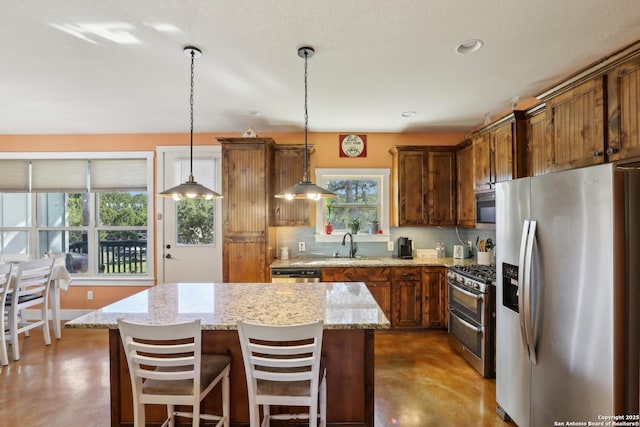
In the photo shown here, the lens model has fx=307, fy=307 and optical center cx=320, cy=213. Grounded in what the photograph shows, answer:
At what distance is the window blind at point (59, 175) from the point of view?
14.4ft

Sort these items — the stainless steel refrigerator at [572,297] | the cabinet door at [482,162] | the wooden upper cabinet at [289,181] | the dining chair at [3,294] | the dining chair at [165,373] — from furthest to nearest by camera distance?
the wooden upper cabinet at [289,181]
the cabinet door at [482,162]
the dining chair at [3,294]
the dining chair at [165,373]
the stainless steel refrigerator at [572,297]

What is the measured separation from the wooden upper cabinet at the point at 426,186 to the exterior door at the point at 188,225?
2.60 meters

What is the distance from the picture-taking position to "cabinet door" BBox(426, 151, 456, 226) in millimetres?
4207

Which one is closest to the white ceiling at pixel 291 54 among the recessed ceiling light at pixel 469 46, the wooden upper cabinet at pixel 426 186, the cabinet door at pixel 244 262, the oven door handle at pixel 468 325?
the recessed ceiling light at pixel 469 46

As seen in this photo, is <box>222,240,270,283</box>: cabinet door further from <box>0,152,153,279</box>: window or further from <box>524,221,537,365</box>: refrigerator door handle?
<box>524,221,537,365</box>: refrigerator door handle

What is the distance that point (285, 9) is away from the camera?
5.76ft

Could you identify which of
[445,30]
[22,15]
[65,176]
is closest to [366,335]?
[445,30]

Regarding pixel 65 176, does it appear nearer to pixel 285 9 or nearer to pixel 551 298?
pixel 285 9

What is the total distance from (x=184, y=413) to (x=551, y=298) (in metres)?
2.27

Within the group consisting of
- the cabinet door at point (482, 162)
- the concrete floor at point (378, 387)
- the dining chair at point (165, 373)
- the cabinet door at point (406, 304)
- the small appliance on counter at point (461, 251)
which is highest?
the cabinet door at point (482, 162)

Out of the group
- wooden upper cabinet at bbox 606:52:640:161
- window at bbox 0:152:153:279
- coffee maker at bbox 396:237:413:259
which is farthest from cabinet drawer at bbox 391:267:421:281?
window at bbox 0:152:153:279

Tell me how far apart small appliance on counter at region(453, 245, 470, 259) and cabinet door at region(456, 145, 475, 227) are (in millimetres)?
366

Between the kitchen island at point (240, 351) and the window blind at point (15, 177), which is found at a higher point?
the window blind at point (15, 177)

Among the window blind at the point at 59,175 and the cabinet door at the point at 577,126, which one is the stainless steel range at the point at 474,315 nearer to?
the cabinet door at the point at 577,126
